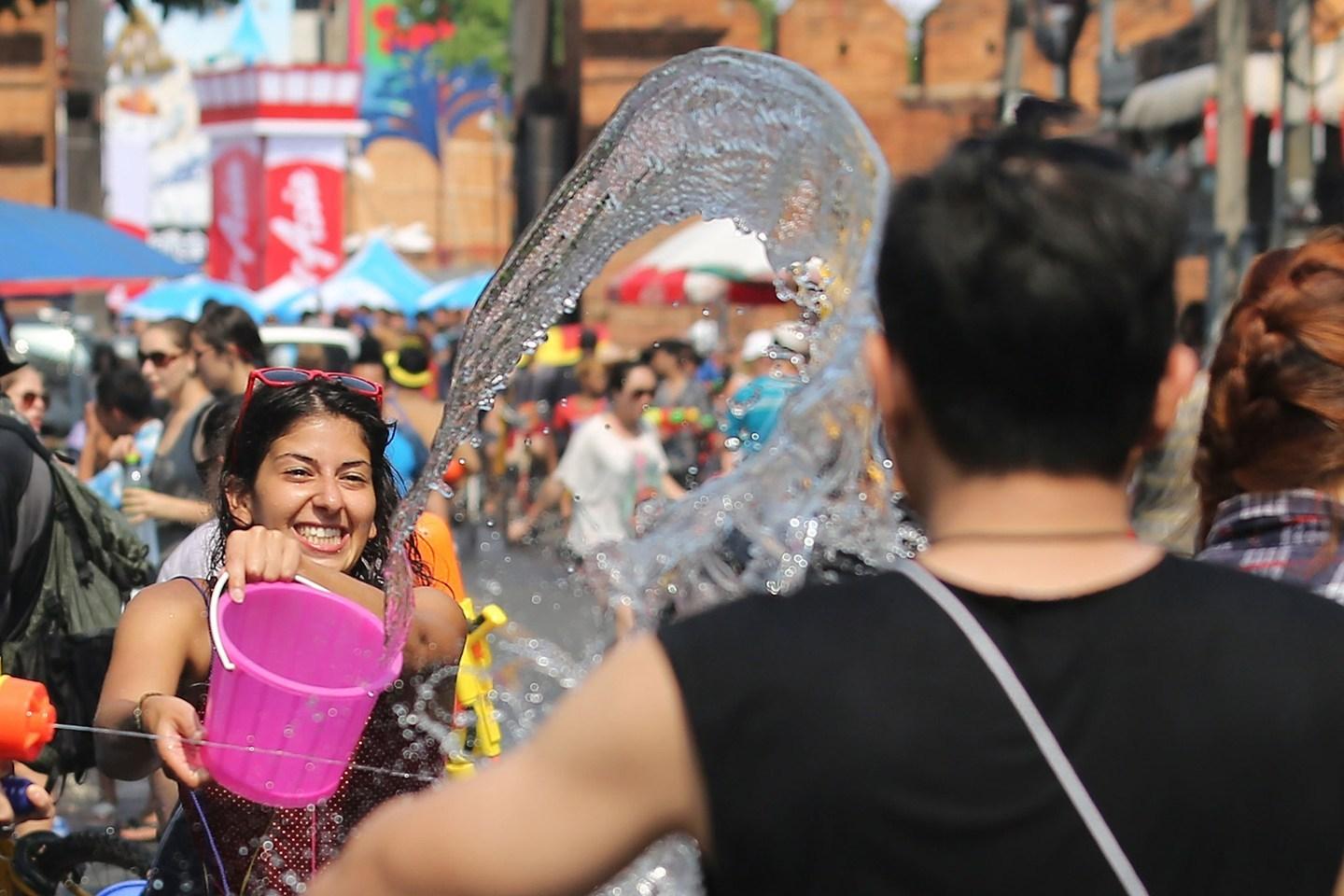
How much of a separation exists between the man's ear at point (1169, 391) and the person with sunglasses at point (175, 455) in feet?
18.6

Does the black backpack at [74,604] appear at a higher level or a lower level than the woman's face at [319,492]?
lower

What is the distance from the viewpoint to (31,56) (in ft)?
92.5

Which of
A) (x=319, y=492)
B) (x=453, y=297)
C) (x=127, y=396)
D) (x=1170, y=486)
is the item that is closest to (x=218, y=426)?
(x=319, y=492)

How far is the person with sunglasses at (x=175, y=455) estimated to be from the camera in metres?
7.42

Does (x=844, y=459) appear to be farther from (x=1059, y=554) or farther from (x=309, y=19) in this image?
(x=309, y=19)

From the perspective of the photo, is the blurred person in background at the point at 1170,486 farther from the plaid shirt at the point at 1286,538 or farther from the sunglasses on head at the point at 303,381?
the sunglasses on head at the point at 303,381

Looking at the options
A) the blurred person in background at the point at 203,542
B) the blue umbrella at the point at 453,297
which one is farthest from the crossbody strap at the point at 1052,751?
the blue umbrella at the point at 453,297

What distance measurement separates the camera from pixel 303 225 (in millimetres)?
38375

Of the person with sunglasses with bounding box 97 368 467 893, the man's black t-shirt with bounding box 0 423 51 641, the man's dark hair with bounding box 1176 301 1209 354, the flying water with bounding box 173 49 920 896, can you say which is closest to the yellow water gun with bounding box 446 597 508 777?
the flying water with bounding box 173 49 920 896

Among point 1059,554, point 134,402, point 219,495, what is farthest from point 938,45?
point 1059,554

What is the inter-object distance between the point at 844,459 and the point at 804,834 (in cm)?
132

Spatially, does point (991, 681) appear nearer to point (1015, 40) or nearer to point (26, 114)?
point (1015, 40)

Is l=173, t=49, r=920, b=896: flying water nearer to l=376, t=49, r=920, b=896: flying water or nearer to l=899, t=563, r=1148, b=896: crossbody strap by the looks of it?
l=376, t=49, r=920, b=896: flying water

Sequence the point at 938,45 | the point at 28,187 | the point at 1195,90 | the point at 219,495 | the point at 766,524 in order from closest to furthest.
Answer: the point at 766,524 < the point at 219,495 < the point at 1195,90 < the point at 28,187 < the point at 938,45
